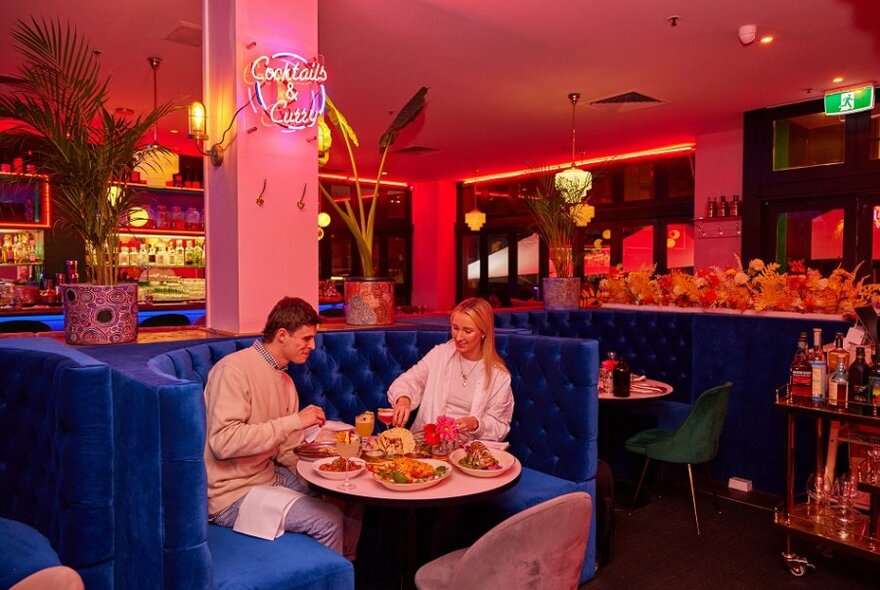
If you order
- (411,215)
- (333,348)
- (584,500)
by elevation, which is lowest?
(584,500)

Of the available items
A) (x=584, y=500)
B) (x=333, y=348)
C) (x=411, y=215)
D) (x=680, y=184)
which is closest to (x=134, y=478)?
(x=584, y=500)

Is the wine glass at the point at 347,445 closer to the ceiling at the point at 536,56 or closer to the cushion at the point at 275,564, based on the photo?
the cushion at the point at 275,564

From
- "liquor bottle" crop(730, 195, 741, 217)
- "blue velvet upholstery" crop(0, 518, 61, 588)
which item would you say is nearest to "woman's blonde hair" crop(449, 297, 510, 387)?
"blue velvet upholstery" crop(0, 518, 61, 588)

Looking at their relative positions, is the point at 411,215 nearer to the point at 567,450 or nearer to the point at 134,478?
the point at 567,450

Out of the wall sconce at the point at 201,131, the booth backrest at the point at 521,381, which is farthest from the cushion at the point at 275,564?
the wall sconce at the point at 201,131

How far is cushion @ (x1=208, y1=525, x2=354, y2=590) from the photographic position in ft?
6.82

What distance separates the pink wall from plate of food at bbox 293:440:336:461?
23.9 ft

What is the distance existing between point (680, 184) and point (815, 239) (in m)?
2.55

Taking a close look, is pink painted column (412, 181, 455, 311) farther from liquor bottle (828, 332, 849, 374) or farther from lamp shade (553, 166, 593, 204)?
liquor bottle (828, 332, 849, 374)

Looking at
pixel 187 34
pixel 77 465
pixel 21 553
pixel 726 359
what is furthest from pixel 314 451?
pixel 187 34

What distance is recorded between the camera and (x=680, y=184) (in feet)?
32.2

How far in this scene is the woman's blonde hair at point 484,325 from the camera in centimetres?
327

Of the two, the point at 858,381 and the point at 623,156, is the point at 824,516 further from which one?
the point at 623,156

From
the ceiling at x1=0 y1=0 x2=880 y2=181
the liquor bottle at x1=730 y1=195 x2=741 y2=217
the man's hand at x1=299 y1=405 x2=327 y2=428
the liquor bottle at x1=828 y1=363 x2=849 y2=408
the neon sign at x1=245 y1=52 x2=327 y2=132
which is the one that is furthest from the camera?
the liquor bottle at x1=730 y1=195 x2=741 y2=217
